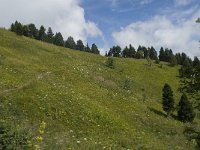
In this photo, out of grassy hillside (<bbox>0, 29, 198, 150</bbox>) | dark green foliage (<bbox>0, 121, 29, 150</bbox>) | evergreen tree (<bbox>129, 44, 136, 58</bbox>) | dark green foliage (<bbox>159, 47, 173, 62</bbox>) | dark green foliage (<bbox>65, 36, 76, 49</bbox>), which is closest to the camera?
dark green foliage (<bbox>0, 121, 29, 150</bbox>)

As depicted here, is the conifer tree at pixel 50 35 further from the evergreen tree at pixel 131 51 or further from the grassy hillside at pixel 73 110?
the grassy hillside at pixel 73 110

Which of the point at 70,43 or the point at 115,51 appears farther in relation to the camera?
the point at 70,43

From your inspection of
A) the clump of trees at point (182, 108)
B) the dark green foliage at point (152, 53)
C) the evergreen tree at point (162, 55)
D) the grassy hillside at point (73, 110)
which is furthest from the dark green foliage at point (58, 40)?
the clump of trees at point (182, 108)

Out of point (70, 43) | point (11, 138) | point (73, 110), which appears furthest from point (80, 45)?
point (11, 138)

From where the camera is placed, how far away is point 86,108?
46438 millimetres

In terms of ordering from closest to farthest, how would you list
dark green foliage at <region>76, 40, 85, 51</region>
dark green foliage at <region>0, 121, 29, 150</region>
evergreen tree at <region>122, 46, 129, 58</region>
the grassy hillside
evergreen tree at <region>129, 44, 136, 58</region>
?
dark green foliage at <region>0, 121, 29, 150</region>
the grassy hillside
evergreen tree at <region>129, 44, 136, 58</region>
evergreen tree at <region>122, 46, 129, 58</region>
dark green foliage at <region>76, 40, 85, 51</region>

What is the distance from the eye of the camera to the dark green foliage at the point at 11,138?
36.0 ft

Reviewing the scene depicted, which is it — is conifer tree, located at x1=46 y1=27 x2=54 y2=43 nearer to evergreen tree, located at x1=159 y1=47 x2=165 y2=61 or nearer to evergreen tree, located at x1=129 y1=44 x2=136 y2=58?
evergreen tree, located at x1=129 y1=44 x2=136 y2=58

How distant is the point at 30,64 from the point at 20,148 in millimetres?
56817

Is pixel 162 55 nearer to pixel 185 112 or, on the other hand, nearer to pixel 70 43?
pixel 70 43

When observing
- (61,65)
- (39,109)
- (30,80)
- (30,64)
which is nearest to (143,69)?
(61,65)

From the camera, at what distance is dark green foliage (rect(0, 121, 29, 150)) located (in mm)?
10961

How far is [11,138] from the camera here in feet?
38.2

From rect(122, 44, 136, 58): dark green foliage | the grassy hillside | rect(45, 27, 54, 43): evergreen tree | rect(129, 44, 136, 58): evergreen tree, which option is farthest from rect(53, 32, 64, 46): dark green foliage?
the grassy hillside
